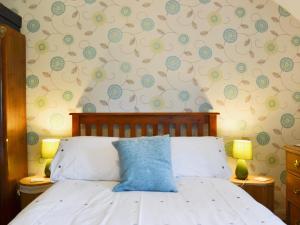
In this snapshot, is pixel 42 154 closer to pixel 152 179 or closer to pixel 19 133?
pixel 19 133

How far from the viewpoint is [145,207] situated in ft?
4.94

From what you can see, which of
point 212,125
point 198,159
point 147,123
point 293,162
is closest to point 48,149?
point 147,123

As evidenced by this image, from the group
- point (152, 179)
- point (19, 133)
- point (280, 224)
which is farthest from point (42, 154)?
point (280, 224)

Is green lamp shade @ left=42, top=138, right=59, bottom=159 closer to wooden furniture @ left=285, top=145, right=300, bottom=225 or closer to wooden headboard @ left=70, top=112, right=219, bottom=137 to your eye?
wooden headboard @ left=70, top=112, right=219, bottom=137

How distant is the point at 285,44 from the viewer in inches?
105

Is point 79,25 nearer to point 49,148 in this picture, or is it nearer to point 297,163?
point 49,148

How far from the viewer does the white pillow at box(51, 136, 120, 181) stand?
2.07 meters

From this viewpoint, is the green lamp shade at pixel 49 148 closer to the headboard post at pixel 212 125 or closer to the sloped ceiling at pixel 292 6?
the headboard post at pixel 212 125

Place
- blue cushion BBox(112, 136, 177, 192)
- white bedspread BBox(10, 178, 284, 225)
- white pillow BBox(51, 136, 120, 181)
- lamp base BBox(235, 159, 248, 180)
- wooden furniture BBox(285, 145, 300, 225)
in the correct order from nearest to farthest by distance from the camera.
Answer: white bedspread BBox(10, 178, 284, 225) → blue cushion BBox(112, 136, 177, 192) → white pillow BBox(51, 136, 120, 181) → wooden furniture BBox(285, 145, 300, 225) → lamp base BBox(235, 159, 248, 180)

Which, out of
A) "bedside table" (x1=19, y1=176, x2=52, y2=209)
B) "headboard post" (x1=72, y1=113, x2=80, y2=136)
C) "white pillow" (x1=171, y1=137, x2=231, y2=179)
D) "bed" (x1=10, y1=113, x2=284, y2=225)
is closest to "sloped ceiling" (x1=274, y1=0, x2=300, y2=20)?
"white pillow" (x1=171, y1=137, x2=231, y2=179)

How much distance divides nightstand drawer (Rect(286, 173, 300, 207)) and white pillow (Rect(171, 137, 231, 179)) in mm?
517

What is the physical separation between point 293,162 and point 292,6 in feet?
4.49

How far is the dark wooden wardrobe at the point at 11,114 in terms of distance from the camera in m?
2.30

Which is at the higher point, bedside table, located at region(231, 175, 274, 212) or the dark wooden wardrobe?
the dark wooden wardrobe
